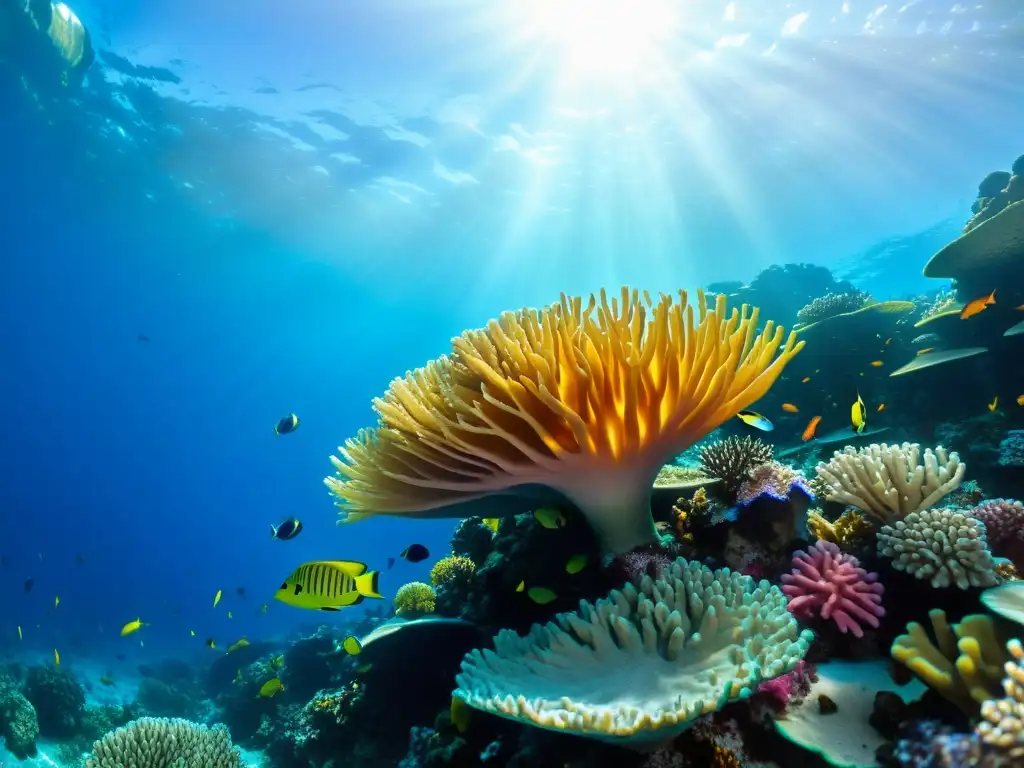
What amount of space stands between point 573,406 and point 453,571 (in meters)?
4.94

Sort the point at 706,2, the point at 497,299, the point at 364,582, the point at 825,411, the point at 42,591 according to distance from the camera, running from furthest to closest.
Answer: the point at 42,591
the point at 497,299
the point at 706,2
the point at 825,411
the point at 364,582

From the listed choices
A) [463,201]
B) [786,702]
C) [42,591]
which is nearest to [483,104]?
[463,201]

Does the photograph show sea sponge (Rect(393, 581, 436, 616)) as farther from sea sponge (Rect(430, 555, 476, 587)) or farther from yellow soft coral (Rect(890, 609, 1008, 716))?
yellow soft coral (Rect(890, 609, 1008, 716))

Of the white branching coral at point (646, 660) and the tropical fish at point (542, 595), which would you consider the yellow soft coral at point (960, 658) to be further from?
the tropical fish at point (542, 595)

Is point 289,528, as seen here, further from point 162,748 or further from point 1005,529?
point 1005,529

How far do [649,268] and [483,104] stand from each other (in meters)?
24.6

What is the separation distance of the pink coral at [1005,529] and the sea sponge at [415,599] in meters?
6.69

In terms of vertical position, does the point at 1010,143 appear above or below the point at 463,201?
below

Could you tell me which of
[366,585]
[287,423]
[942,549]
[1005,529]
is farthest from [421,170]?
[942,549]

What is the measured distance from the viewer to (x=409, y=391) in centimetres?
336

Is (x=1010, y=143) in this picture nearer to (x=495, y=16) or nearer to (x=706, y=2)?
(x=706, y=2)

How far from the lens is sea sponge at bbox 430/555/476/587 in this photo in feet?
21.3

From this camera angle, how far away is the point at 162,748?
5.17m

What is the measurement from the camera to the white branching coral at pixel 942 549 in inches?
104
